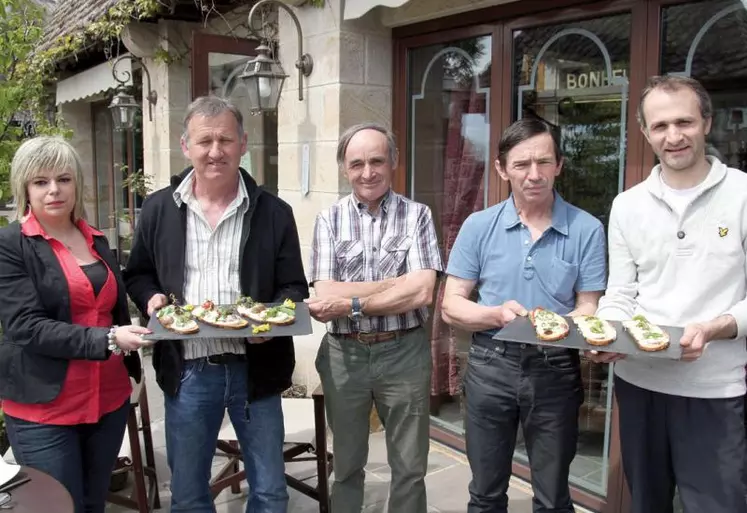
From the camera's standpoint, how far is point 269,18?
5.27 m

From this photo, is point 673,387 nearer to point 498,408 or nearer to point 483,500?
point 498,408

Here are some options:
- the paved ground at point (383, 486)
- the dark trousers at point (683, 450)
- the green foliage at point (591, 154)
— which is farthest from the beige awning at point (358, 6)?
the paved ground at point (383, 486)

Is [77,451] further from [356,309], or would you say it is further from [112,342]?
[356,309]

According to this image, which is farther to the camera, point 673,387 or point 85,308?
point 85,308

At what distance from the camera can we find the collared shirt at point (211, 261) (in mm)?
2562

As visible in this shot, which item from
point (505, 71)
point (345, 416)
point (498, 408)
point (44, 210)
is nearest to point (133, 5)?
point (505, 71)

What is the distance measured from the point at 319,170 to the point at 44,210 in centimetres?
244

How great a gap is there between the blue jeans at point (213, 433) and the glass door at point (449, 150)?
2.01 m

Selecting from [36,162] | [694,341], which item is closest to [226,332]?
[36,162]

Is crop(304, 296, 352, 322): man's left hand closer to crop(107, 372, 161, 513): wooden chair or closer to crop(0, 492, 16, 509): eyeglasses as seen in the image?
crop(0, 492, 16, 509): eyeglasses

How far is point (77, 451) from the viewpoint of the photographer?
93.4 inches

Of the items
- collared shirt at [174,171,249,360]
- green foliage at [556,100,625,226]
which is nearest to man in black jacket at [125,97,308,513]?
collared shirt at [174,171,249,360]

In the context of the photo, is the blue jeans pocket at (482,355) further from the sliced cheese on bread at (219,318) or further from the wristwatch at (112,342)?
the wristwatch at (112,342)

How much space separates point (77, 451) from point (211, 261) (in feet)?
2.74
